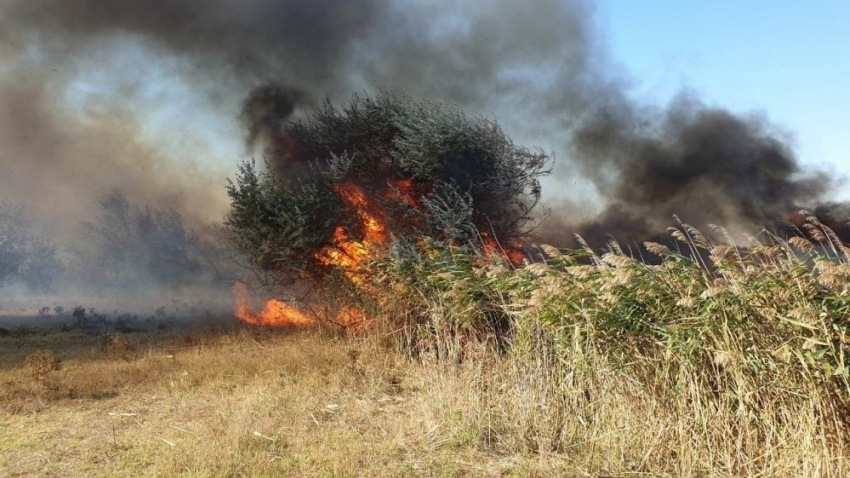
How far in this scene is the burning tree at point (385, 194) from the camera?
1853cm

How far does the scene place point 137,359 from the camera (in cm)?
1548

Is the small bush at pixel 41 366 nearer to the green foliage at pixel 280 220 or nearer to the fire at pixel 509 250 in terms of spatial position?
the green foliage at pixel 280 220

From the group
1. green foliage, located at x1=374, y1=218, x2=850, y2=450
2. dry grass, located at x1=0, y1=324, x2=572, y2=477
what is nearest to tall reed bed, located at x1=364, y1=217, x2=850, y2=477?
green foliage, located at x1=374, y1=218, x2=850, y2=450

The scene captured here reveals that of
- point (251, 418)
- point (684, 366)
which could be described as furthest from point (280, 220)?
point (684, 366)

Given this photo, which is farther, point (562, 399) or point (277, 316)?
point (277, 316)

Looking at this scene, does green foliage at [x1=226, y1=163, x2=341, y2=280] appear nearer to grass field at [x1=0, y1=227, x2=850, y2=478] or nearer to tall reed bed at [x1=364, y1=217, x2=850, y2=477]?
grass field at [x1=0, y1=227, x2=850, y2=478]

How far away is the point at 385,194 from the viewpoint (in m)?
20.2

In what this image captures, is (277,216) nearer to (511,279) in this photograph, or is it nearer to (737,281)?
(511,279)

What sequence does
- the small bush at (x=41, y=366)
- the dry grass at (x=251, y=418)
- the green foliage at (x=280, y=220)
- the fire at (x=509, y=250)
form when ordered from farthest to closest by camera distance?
the fire at (x=509, y=250), the green foliage at (x=280, y=220), the small bush at (x=41, y=366), the dry grass at (x=251, y=418)

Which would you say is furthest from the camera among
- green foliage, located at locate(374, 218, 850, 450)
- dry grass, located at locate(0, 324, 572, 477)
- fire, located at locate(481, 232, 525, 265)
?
fire, located at locate(481, 232, 525, 265)

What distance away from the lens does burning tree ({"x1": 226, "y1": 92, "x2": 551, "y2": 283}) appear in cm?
1853

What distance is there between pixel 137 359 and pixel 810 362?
15.5 metres

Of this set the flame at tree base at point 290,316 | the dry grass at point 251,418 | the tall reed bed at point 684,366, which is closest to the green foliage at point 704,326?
the tall reed bed at point 684,366

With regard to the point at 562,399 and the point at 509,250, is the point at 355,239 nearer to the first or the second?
the point at 509,250
